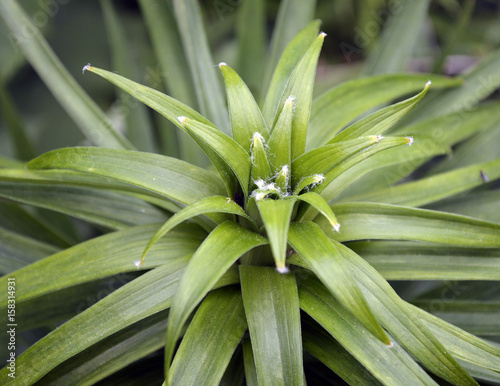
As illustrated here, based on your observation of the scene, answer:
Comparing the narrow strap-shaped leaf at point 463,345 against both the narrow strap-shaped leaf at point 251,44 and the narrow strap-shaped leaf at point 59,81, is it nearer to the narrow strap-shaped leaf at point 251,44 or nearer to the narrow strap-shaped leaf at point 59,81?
the narrow strap-shaped leaf at point 59,81

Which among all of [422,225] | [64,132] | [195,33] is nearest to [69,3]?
[64,132]

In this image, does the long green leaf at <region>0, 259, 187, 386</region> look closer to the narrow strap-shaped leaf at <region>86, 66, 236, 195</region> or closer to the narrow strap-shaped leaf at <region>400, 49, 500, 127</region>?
the narrow strap-shaped leaf at <region>86, 66, 236, 195</region>

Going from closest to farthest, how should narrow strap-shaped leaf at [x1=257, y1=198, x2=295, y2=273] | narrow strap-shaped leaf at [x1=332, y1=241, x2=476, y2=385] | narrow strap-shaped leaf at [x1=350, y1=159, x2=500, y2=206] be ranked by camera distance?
narrow strap-shaped leaf at [x1=257, y1=198, x2=295, y2=273] → narrow strap-shaped leaf at [x1=332, y1=241, x2=476, y2=385] → narrow strap-shaped leaf at [x1=350, y1=159, x2=500, y2=206]

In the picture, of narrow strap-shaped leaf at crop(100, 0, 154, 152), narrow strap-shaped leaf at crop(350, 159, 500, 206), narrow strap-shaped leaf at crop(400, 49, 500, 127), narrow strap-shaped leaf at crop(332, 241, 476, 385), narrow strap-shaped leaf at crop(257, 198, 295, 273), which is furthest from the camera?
narrow strap-shaped leaf at crop(100, 0, 154, 152)

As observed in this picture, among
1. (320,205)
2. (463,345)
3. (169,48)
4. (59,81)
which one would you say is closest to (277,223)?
(320,205)

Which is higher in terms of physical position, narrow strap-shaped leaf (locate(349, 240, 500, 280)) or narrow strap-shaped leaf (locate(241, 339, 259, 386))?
narrow strap-shaped leaf (locate(349, 240, 500, 280))

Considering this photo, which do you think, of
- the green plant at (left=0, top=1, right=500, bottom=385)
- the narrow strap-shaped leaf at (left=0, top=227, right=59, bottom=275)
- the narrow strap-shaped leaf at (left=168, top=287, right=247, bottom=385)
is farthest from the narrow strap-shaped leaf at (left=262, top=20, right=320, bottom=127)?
the narrow strap-shaped leaf at (left=0, top=227, right=59, bottom=275)

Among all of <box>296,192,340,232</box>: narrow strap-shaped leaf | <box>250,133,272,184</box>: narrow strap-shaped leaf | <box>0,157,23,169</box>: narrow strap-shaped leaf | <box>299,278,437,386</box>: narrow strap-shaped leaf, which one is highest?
<box>0,157,23,169</box>: narrow strap-shaped leaf

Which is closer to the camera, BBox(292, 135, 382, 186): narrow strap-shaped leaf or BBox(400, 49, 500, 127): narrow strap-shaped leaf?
BBox(292, 135, 382, 186): narrow strap-shaped leaf
